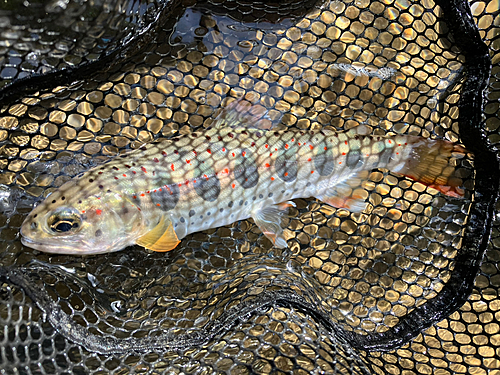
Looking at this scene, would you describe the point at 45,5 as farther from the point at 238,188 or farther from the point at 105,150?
the point at 238,188

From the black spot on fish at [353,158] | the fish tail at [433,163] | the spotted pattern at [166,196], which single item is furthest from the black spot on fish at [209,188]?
the fish tail at [433,163]

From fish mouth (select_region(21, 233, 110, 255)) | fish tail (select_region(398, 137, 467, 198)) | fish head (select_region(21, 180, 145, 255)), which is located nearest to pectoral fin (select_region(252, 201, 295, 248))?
fish head (select_region(21, 180, 145, 255))

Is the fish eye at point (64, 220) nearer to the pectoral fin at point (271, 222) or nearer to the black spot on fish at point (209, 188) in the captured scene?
the black spot on fish at point (209, 188)

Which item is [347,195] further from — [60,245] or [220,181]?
[60,245]

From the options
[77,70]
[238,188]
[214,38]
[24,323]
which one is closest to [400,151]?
[238,188]

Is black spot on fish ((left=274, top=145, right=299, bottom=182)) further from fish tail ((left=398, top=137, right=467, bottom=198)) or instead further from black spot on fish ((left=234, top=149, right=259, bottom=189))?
fish tail ((left=398, top=137, right=467, bottom=198))

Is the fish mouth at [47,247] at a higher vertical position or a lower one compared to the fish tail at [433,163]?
lower

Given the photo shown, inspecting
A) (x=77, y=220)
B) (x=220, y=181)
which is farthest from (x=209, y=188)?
(x=77, y=220)
